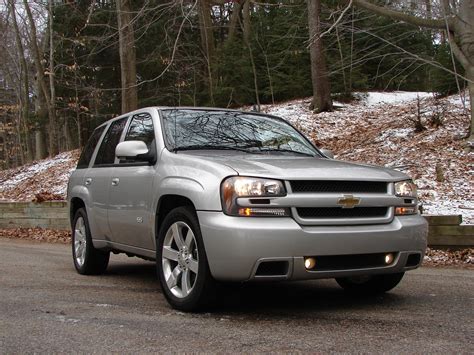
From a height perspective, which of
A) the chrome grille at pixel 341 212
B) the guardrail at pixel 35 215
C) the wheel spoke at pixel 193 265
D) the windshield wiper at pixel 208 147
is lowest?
the guardrail at pixel 35 215

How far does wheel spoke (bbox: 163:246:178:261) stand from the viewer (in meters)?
4.75

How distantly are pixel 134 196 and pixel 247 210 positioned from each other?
169cm

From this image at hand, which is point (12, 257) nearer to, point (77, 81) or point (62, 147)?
point (77, 81)

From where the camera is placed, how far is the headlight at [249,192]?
165 inches

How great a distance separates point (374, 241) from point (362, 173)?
57 centimetres

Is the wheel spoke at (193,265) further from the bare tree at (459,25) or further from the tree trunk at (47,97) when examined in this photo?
the tree trunk at (47,97)

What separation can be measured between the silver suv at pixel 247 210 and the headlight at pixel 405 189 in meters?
0.01

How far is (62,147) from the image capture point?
5172 centimetres

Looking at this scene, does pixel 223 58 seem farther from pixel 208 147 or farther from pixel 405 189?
pixel 405 189

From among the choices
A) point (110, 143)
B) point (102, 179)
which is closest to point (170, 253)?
point (102, 179)

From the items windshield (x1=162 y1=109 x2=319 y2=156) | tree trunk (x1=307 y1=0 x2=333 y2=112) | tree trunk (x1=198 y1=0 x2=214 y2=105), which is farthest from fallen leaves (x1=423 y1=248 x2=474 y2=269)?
tree trunk (x1=198 y1=0 x2=214 y2=105)

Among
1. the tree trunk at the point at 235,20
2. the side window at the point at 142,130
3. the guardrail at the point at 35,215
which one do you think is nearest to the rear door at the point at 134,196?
the side window at the point at 142,130

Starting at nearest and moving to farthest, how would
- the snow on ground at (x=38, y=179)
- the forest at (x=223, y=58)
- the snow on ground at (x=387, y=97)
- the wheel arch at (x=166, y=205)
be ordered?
1. the wheel arch at (x=166, y=205)
2. the forest at (x=223, y=58)
3. the snow on ground at (x=38, y=179)
4. the snow on ground at (x=387, y=97)

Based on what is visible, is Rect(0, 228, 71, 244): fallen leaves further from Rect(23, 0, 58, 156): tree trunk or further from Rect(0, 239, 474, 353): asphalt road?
Rect(23, 0, 58, 156): tree trunk
